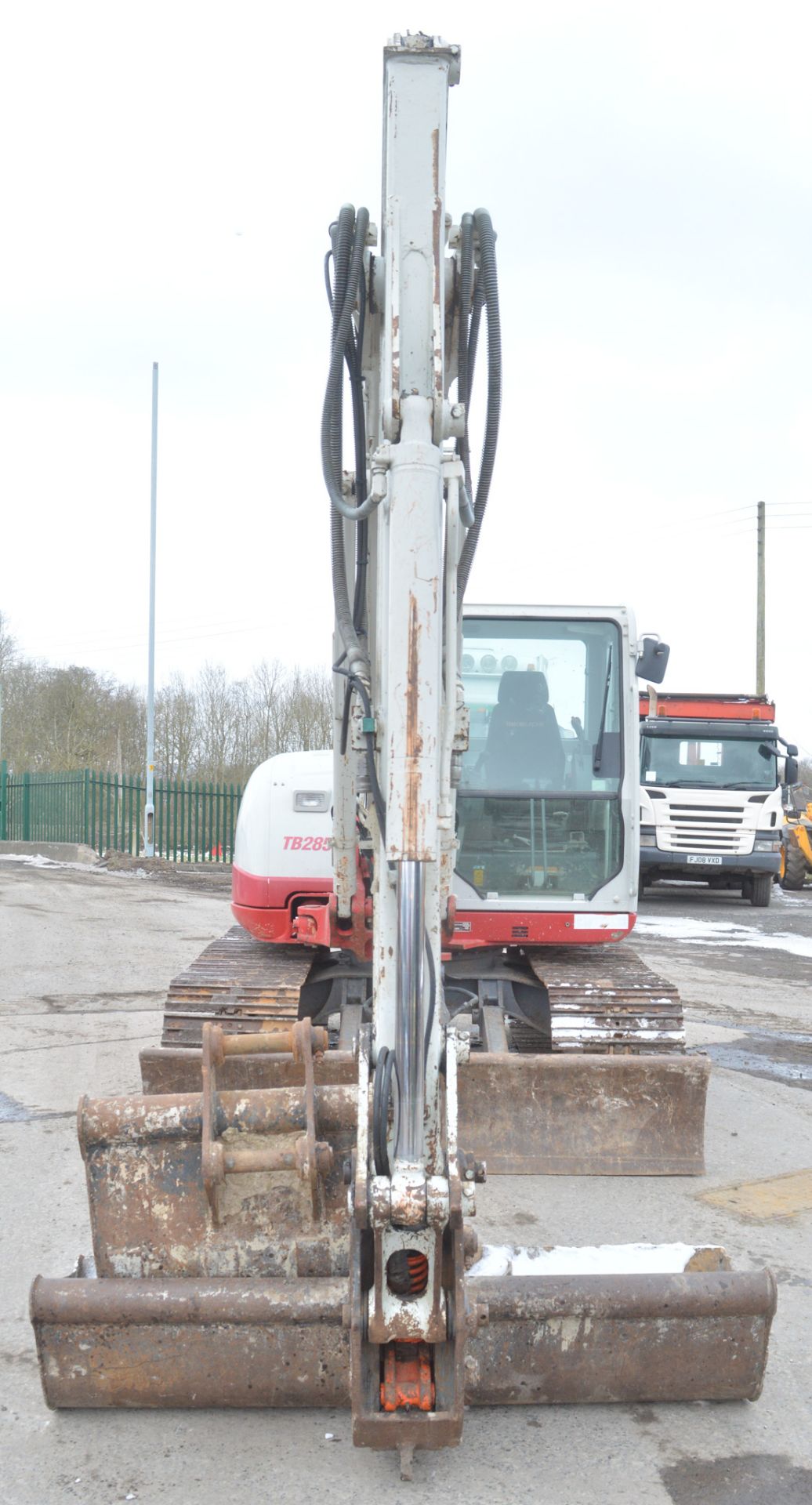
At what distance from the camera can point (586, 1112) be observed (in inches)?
207

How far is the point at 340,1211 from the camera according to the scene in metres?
3.42

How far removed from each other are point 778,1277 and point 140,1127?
2183 millimetres

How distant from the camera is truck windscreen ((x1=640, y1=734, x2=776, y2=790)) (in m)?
18.2

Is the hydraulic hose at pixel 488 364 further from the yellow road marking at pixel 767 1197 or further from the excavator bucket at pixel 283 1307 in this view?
the yellow road marking at pixel 767 1197

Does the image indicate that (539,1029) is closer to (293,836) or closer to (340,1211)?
(293,836)

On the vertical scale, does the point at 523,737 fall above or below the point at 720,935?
above

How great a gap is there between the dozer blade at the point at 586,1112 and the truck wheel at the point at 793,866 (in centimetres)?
1788

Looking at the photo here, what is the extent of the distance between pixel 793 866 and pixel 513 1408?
20.3 meters

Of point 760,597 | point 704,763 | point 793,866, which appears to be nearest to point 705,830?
point 704,763

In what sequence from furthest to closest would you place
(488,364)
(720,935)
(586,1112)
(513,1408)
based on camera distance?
(720,935) → (586,1112) → (488,364) → (513,1408)

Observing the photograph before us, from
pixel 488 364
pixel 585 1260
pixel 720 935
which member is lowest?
pixel 720 935

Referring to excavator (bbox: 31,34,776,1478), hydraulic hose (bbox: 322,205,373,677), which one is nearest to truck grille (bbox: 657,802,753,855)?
excavator (bbox: 31,34,776,1478)

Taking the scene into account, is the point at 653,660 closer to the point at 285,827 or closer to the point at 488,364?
the point at 285,827

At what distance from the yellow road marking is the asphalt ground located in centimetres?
2
